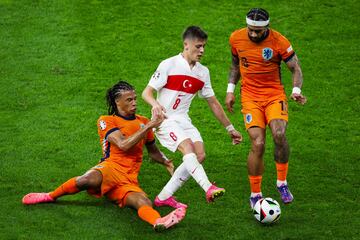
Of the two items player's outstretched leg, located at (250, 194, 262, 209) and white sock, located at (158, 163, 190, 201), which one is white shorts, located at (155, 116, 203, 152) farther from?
player's outstretched leg, located at (250, 194, 262, 209)

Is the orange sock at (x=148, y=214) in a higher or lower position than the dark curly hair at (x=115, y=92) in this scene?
lower

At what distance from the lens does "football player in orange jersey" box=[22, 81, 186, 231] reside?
33.6 ft

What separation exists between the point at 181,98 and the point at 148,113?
9.75 feet

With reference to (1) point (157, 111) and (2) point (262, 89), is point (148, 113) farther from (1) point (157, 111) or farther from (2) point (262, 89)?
(1) point (157, 111)

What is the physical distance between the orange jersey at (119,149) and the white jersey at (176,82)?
0.46 meters

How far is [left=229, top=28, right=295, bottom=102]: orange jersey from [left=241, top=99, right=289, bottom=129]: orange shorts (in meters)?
0.08

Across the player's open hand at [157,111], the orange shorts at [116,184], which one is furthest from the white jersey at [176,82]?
the orange shorts at [116,184]

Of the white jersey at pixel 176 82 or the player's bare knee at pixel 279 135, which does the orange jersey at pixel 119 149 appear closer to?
the white jersey at pixel 176 82

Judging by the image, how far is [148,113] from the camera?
13.9 m

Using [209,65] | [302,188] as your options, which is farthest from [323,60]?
[302,188]

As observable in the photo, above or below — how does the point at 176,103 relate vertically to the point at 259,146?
above

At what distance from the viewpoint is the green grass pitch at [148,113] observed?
33.1ft

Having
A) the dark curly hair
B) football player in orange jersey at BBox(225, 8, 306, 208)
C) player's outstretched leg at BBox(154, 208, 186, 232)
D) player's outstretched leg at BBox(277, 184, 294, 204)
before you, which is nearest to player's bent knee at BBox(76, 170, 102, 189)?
the dark curly hair

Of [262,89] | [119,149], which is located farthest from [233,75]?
[119,149]
